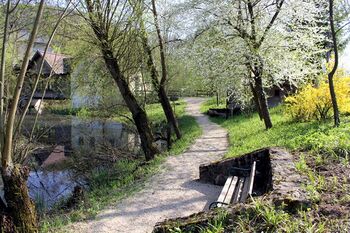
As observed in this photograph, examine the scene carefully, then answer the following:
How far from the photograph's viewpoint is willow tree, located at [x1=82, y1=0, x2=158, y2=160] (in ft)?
36.6

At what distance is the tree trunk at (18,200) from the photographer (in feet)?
18.0

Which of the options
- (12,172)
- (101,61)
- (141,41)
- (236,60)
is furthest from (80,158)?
(12,172)

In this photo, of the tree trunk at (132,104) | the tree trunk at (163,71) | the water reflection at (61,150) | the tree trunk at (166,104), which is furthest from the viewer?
the tree trunk at (166,104)

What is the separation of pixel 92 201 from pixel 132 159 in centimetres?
592

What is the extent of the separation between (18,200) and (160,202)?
8.92 ft

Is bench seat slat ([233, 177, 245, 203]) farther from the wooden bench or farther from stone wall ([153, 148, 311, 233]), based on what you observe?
stone wall ([153, 148, 311, 233])

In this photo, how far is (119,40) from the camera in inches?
485

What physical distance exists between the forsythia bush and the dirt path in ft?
17.3

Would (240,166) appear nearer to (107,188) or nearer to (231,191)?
(231,191)

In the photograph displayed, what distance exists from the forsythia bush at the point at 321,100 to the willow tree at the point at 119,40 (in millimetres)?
5809

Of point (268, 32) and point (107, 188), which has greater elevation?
point (268, 32)

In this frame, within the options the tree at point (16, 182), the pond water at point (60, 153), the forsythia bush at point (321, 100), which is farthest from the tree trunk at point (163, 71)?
the tree at point (16, 182)

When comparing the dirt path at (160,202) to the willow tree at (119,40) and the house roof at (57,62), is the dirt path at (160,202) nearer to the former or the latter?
the willow tree at (119,40)

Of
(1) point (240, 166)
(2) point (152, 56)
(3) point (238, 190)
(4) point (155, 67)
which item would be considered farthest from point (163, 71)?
(3) point (238, 190)
